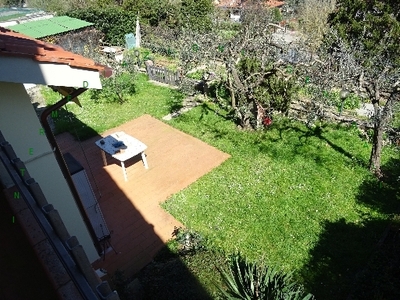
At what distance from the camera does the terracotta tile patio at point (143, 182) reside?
705 cm

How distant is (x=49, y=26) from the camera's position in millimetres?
20188

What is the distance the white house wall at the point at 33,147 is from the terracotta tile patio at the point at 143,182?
1.54 metres

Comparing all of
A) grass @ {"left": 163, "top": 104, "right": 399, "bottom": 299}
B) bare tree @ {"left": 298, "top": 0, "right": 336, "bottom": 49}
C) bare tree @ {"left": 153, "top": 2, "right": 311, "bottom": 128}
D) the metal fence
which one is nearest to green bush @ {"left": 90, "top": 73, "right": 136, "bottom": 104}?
the metal fence

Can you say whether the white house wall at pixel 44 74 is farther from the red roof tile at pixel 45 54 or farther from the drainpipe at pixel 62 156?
the drainpipe at pixel 62 156

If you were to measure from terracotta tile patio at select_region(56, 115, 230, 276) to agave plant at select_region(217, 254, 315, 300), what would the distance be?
2.26m

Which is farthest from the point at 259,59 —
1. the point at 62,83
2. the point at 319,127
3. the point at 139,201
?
the point at 62,83

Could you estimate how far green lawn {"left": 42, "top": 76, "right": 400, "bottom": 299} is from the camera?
6.43m

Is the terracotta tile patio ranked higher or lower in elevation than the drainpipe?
lower

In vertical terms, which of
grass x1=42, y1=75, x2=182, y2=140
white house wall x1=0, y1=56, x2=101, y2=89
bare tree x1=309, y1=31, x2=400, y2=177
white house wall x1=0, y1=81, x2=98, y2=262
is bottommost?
grass x1=42, y1=75, x2=182, y2=140

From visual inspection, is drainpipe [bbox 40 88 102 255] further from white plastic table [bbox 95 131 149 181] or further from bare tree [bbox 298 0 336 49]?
bare tree [bbox 298 0 336 49]

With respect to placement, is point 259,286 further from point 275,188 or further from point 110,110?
point 110,110

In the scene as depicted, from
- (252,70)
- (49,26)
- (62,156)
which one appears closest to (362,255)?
(62,156)

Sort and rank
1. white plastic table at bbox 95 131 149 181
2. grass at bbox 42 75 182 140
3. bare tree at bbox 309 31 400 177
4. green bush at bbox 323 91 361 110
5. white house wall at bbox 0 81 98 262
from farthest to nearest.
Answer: green bush at bbox 323 91 361 110, grass at bbox 42 75 182 140, white plastic table at bbox 95 131 149 181, bare tree at bbox 309 31 400 177, white house wall at bbox 0 81 98 262

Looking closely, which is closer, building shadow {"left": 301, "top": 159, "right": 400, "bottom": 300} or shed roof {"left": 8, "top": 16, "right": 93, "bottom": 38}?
building shadow {"left": 301, "top": 159, "right": 400, "bottom": 300}
